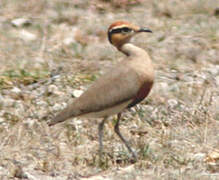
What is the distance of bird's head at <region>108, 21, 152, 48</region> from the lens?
5484 mm

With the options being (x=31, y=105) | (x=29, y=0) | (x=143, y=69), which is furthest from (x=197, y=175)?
(x=29, y=0)

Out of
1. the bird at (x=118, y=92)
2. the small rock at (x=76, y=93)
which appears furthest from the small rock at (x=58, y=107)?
the bird at (x=118, y=92)

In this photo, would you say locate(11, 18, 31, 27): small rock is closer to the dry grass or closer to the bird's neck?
the dry grass

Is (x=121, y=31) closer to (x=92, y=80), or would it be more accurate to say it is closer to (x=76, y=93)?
(x=76, y=93)

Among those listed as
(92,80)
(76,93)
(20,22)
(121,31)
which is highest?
(20,22)

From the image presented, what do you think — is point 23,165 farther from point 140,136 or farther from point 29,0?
point 29,0

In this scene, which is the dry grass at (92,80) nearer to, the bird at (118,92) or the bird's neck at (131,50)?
the bird at (118,92)

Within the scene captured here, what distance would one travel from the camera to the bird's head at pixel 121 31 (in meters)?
5.48

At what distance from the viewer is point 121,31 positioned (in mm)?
5512

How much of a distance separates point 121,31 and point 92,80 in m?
1.60

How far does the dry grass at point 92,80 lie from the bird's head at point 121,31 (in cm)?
81

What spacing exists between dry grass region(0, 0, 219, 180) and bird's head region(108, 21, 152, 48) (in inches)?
31.8

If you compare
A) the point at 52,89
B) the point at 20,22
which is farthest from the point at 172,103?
the point at 20,22

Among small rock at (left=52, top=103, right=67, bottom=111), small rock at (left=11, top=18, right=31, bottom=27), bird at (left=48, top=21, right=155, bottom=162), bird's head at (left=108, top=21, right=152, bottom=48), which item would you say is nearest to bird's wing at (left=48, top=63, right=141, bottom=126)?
bird at (left=48, top=21, right=155, bottom=162)
